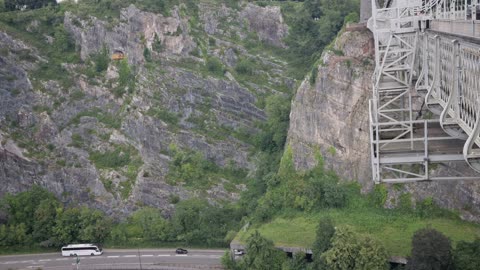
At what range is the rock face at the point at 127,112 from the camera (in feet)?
143

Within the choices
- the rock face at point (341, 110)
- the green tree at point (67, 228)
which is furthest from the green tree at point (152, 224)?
the rock face at point (341, 110)

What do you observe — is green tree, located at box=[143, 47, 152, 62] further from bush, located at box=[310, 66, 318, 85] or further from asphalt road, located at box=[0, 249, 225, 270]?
asphalt road, located at box=[0, 249, 225, 270]

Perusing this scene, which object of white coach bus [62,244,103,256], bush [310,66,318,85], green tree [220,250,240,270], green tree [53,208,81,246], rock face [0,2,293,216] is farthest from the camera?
rock face [0,2,293,216]

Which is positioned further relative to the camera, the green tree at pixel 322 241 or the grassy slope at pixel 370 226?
the grassy slope at pixel 370 226

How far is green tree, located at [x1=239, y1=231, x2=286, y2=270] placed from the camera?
31.6 meters

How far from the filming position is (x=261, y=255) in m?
31.6

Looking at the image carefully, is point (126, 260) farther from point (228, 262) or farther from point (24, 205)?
point (24, 205)

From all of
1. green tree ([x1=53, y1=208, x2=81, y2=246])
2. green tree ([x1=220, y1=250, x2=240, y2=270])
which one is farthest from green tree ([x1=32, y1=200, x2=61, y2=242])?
green tree ([x1=220, y1=250, x2=240, y2=270])

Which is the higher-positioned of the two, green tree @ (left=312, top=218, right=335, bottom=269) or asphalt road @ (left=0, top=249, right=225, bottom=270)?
green tree @ (left=312, top=218, right=335, bottom=269)

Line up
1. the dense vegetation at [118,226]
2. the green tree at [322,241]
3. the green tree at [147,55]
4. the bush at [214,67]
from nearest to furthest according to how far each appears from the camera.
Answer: the green tree at [322,241] → the dense vegetation at [118,226] → the green tree at [147,55] → the bush at [214,67]

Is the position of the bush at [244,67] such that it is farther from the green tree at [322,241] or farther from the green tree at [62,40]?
the green tree at [322,241]

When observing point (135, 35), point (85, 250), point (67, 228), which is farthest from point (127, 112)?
point (85, 250)

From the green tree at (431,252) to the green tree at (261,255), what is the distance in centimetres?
733

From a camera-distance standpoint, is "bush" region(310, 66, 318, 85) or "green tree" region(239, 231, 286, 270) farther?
"bush" region(310, 66, 318, 85)
